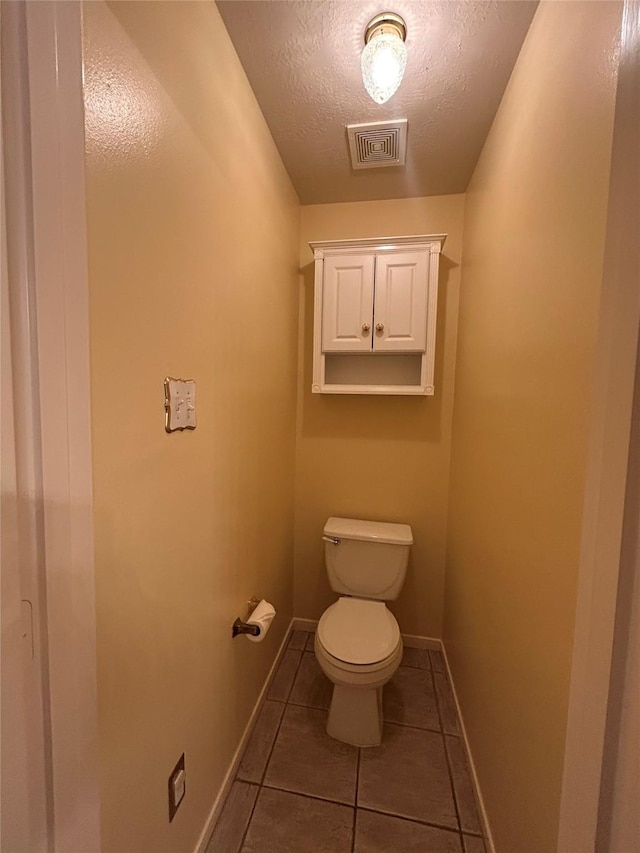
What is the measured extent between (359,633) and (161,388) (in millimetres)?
1314

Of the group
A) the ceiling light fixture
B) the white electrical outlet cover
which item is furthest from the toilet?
the ceiling light fixture

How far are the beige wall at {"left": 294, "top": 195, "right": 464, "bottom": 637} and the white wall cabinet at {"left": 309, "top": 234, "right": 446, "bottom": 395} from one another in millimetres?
177

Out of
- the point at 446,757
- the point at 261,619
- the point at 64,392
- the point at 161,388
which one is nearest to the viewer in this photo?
the point at 64,392

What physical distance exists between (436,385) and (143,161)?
5.28 ft

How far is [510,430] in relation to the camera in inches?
41.7

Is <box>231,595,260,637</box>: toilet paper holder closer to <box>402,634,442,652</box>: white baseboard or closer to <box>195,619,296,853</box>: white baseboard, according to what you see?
<box>195,619,296,853</box>: white baseboard

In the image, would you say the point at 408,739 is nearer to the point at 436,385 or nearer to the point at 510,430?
the point at 510,430

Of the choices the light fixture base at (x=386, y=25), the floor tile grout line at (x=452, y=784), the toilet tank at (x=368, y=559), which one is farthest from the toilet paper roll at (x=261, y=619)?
the light fixture base at (x=386, y=25)

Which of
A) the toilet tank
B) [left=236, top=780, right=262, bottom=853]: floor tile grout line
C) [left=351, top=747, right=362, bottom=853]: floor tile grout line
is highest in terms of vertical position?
the toilet tank

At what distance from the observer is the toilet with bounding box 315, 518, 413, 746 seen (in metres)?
1.35

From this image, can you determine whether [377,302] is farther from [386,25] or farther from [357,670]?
[357,670]

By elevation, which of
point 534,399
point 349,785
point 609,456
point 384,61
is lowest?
point 349,785

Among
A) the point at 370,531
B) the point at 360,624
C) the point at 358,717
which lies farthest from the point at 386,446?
the point at 358,717

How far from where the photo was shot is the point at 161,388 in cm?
78
